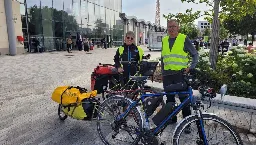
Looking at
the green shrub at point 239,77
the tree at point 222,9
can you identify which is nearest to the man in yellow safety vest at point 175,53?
the green shrub at point 239,77

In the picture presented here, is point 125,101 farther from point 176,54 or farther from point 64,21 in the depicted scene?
point 64,21

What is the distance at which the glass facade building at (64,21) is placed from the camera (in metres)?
25.4

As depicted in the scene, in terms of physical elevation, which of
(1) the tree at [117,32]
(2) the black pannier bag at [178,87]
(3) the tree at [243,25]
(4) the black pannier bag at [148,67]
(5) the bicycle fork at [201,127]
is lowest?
(5) the bicycle fork at [201,127]

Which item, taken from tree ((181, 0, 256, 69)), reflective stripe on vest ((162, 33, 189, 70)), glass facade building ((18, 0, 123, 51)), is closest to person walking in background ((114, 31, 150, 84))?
reflective stripe on vest ((162, 33, 189, 70))

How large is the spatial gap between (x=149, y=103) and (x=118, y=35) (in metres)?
44.2

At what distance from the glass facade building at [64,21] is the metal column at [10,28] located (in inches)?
97.8

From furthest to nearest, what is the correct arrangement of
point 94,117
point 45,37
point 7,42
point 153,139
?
1. point 45,37
2. point 7,42
3. point 94,117
4. point 153,139

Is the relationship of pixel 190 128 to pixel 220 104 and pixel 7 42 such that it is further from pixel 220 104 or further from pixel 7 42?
pixel 7 42

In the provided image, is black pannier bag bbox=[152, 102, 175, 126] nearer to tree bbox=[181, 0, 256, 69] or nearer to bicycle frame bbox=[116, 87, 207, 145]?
bicycle frame bbox=[116, 87, 207, 145]

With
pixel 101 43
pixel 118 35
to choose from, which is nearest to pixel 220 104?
pixel 101 43

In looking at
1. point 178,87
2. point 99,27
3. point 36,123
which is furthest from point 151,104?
point 99,27

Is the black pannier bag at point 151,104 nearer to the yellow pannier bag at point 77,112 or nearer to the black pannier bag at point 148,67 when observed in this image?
the black pannier bag at point 148,67

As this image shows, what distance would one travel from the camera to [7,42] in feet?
71.8

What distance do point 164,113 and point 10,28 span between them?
22.4 meters
